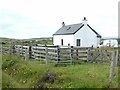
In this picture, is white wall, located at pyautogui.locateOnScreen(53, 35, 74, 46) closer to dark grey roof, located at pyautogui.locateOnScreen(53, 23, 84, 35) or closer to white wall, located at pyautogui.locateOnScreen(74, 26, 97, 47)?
dark grey roof, located at pyautogui.locateOnScreen(53, 23, 84, 35)

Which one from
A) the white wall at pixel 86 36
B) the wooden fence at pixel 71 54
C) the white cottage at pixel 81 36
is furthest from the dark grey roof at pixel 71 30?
the wooden fence at pixel 71 54

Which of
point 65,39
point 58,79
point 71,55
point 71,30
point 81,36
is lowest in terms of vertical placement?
point 58,79

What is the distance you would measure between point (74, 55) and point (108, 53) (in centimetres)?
302

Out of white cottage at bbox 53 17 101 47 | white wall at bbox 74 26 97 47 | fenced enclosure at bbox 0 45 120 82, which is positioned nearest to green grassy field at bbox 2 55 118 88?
fenced enclosure at bbox 0 45 120 82

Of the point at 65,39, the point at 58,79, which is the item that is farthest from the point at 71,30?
the point at 58,79

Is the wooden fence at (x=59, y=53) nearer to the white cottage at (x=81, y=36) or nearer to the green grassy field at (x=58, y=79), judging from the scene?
the green grassy field at (x=58, y=79)

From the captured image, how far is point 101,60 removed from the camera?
20312 mm

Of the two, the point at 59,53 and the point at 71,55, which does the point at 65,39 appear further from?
the point at 59,53

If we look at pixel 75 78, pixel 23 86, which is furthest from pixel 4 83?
pixel 75 78

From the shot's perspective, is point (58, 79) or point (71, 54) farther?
point (71, 54)

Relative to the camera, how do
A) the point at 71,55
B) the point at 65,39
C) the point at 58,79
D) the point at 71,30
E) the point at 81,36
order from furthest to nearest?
the point at 65,39, the point at 71,30, the point at 81,36, the point at 71,55, the point at 58,79

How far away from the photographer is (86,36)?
135ft

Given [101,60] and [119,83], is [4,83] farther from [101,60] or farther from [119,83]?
[101,60]

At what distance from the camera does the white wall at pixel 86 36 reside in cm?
4041
